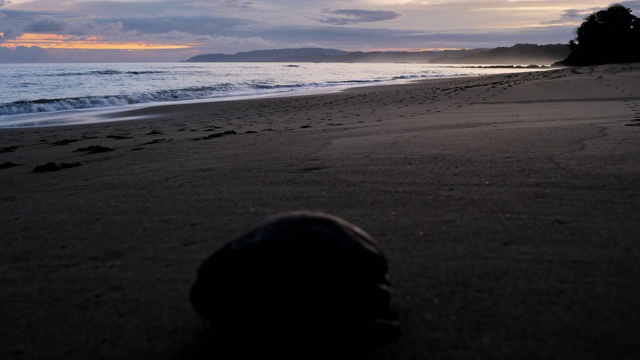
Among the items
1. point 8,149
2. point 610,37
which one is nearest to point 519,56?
point 610,37

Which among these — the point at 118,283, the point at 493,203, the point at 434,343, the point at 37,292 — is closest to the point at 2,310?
the point at 37,292

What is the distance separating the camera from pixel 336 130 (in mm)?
6770

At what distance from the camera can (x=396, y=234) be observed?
2.41 meters

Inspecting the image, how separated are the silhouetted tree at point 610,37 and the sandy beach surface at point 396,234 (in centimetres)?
4011

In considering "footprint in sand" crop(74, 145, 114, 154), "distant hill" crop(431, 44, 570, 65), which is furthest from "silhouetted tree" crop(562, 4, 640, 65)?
"distant hill" crop(431, 44, 570, 65)

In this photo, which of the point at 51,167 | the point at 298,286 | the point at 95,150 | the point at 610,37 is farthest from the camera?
the point at 610,37

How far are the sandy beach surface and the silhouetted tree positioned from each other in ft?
132

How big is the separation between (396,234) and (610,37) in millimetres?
45204

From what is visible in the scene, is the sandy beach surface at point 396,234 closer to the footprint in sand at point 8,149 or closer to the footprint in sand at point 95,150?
the footprint in sand at point 95,150

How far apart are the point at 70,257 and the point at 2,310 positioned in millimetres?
496

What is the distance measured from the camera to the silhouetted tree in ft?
127

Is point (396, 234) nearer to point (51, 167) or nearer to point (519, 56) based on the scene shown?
point (51, 167)

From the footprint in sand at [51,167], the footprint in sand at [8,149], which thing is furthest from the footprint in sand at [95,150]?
the footprint in sand at [8,149]

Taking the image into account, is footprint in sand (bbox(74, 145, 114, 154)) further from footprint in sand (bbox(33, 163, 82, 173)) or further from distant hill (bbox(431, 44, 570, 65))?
distant hill (bbox(431, 44, 570, 65))
